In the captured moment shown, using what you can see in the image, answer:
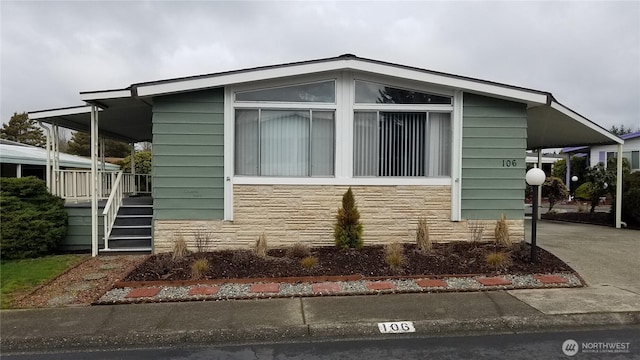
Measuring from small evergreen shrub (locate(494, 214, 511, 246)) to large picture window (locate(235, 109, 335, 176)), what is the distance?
3266 millimetres

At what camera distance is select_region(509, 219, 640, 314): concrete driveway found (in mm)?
5152

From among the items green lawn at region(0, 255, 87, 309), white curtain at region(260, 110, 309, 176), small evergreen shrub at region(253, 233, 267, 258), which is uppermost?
white curtain at region(260, 110, 309, 176)

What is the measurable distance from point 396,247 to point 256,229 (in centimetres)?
255

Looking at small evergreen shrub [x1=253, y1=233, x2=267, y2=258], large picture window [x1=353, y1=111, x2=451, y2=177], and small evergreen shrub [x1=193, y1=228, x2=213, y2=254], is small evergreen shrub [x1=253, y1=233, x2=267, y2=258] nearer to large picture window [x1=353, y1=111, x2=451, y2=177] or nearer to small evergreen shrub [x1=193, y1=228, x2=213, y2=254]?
small evergreen shrub [x1=193, y1=228, x2=213, y2=254]

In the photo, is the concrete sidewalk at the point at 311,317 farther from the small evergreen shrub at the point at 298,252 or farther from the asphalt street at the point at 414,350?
the small evergreen shrub at the point at 298,252

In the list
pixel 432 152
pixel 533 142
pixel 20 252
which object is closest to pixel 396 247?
pixel 432 152

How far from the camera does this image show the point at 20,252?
7.69 m

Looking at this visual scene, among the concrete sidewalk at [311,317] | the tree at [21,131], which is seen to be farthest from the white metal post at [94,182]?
the tree at [21,131]

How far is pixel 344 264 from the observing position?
6.86 m

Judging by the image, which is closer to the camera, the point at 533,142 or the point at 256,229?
the point at 256,229

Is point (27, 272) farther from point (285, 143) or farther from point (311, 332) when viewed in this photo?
point (311, 332)

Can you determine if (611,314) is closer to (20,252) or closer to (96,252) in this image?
(96,252)

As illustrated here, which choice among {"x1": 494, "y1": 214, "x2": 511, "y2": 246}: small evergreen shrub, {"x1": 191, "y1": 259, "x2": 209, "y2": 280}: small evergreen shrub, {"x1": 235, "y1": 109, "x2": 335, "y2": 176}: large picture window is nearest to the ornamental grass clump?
{"x1": 235, "y1": 109, "x2": 335, "y2": 176}: large picture window

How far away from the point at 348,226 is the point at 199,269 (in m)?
2.67
